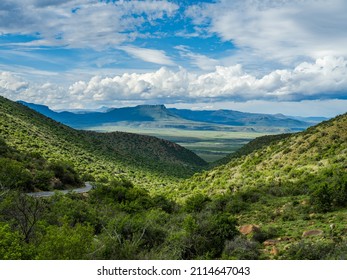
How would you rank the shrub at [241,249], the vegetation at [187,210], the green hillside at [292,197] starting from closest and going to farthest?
1. the vegetation at [187,210]
2. the shrub at [241,249]
3. the green hillside at [292,197]

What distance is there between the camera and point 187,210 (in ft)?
104

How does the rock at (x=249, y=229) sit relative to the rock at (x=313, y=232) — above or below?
below

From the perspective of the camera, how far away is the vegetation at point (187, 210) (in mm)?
13070

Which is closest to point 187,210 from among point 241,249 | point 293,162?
point 241,249

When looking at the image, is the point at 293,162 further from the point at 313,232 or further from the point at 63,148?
the point at 63,148

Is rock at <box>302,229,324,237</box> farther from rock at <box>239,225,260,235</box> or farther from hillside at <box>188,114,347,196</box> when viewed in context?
hillside at <box>188,114,347,196</box>

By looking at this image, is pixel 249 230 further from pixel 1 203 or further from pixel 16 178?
pixel 16 178

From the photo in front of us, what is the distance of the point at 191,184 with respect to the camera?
55250 mm

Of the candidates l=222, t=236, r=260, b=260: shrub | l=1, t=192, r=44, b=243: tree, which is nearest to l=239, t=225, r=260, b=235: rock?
l=222, t=236, r=260, b=260: shrub

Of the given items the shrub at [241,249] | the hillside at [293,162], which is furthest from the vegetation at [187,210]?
the hillside at [293,162]

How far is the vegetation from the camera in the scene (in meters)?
13.1

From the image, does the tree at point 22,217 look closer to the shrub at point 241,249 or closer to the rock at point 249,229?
the shrub at point 241,249

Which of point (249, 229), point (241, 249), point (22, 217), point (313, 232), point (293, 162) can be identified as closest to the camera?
point (241, 249)

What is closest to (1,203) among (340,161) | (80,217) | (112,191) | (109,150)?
(80,217)
